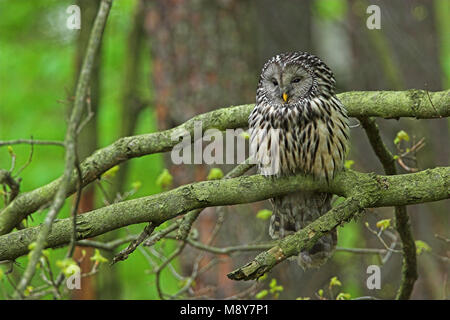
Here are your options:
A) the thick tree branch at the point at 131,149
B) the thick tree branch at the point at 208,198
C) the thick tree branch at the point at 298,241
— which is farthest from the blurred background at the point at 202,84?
the thick tree branch at the point at 298,241

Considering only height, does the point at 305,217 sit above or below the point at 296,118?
below

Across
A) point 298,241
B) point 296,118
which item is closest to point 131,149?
point 296,118

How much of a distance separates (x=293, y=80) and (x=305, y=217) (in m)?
1.04

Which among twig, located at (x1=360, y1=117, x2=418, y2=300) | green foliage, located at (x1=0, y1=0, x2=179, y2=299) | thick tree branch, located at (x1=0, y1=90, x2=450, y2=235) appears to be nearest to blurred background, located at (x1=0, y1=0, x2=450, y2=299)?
green foliage, located at (x1=0, y1=0, x2=179, y2=299)

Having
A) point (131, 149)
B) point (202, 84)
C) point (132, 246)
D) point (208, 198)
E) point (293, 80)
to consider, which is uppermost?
point (202, 84)

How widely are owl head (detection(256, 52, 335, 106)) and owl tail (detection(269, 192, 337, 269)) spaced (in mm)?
732

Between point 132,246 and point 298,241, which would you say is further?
point 132,246

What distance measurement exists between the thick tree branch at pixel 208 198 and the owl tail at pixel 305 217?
1120mm

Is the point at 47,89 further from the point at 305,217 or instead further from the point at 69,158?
the point at 69,158

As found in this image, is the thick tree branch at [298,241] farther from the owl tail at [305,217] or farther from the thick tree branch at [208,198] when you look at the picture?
the owl tail at [305,217]

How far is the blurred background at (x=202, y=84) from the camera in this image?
762 cm

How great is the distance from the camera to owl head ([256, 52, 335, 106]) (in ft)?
16.4

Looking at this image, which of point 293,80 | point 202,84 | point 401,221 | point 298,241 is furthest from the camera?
point 202,84

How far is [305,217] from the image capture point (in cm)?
531
